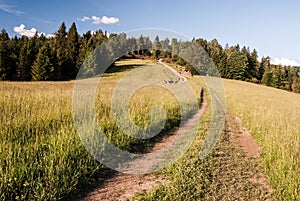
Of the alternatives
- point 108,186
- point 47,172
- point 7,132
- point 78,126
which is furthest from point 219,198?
point 7,132

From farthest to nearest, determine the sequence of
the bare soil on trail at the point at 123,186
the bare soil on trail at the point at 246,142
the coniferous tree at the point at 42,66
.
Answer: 1. the coniferous tree at the point at 42,66
2. the bare soil on trail at the point at 246,142
3. the bare soil on trail at the point at 123,186

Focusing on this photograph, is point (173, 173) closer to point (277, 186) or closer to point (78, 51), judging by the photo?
point (277, 186)

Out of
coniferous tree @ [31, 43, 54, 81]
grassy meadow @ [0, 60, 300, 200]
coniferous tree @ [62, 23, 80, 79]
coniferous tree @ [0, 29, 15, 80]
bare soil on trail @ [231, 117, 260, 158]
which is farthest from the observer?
coniferous tree @ [62, 23, 80, 79]

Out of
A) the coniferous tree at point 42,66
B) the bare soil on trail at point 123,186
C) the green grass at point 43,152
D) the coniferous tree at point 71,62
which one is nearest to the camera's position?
the green grass at point 43,152

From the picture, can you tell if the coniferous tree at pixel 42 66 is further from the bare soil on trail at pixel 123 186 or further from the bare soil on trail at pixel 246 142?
the bare soil on trail at pixel 123 186

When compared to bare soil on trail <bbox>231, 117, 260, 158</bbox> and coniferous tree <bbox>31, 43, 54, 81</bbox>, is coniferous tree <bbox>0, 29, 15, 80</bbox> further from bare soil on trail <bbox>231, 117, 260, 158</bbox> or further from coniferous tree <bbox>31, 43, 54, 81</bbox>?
bare soil on trail <bbox>231, 117, 260, 158</bbox>

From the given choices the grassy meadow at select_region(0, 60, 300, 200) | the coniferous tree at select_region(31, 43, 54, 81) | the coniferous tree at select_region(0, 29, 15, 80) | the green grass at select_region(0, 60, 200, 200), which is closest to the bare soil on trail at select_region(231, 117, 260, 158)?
the grassy meadow at select_region(0, 60, 300, 200)

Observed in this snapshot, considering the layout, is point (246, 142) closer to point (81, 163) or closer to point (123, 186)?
point (123, 186)

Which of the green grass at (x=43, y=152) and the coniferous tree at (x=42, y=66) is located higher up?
the coniferous tree at (x=42, y=66)

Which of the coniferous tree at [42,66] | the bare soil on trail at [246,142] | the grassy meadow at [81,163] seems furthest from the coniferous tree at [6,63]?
the bare soil on trail at [246,142]

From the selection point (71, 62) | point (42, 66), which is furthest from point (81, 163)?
point (71, 62)

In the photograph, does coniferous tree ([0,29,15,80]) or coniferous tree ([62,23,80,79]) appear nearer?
coniferous tree ([0,29,15,80])

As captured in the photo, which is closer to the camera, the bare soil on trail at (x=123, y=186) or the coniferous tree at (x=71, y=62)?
the bare soil on trail at (x=123, y=186)

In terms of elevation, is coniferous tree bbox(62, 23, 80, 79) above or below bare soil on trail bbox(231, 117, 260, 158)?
above
